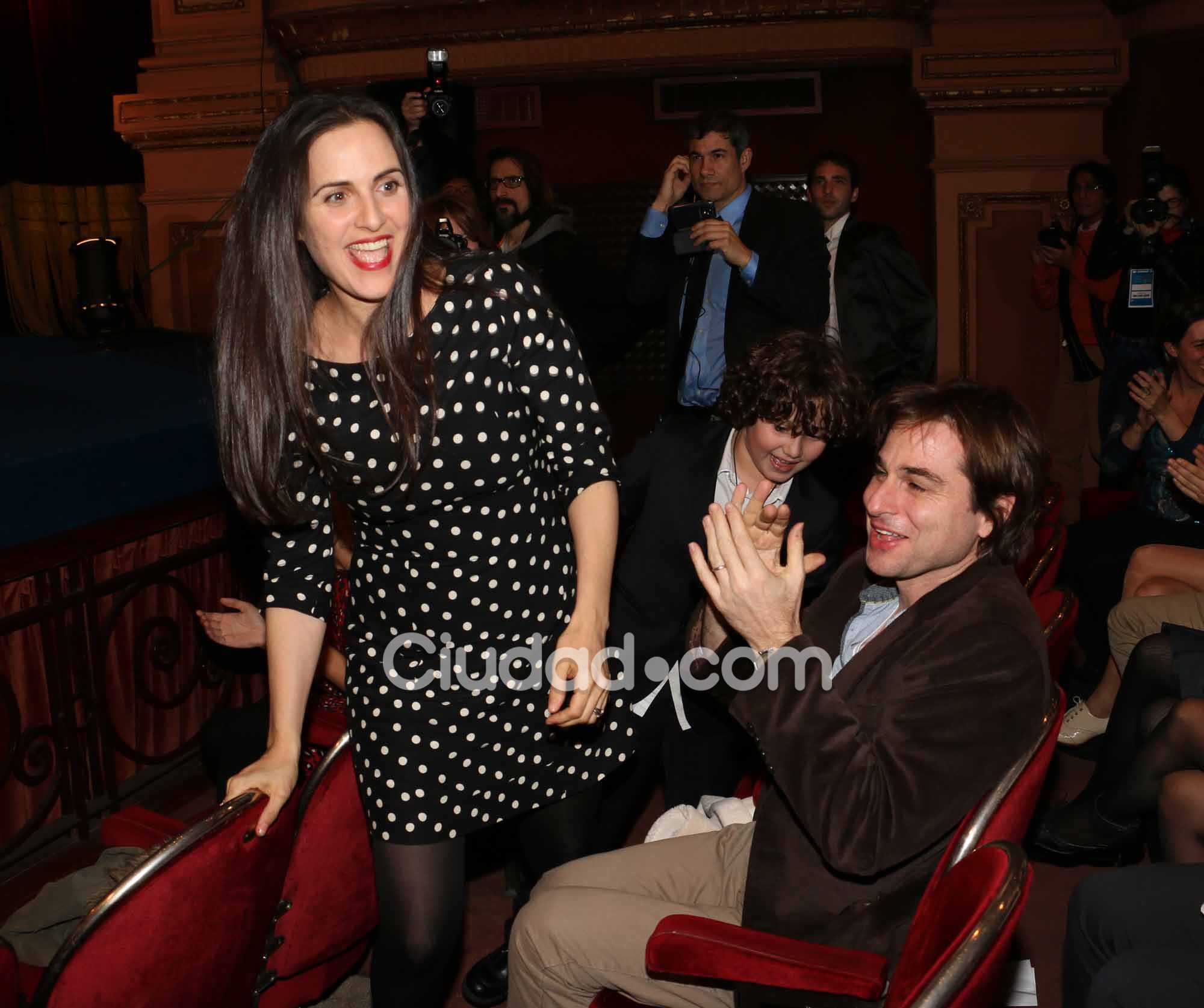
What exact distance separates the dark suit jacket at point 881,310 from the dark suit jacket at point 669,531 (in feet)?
6.46

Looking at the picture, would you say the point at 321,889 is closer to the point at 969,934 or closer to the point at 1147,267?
the point at 969,934

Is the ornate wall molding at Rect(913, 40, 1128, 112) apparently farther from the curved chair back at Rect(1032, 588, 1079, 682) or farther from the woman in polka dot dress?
the woman in polka dot dress

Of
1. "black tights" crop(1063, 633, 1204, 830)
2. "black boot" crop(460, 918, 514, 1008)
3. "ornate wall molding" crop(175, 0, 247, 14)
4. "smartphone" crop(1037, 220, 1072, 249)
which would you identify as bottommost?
"black boot" crop(460, 918, 514, 1008)

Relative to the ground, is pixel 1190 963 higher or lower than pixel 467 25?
lower

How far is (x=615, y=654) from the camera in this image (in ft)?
7.46

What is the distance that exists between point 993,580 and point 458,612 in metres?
0.69

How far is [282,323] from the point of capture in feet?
5.10

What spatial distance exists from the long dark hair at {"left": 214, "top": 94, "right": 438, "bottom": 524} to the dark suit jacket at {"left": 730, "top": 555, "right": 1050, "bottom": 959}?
587mm

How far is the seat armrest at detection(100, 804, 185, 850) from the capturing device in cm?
179

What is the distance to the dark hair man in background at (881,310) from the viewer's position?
13.8 feet

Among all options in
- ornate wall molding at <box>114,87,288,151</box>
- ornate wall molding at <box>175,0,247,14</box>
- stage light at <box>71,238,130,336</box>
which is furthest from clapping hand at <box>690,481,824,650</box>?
ornate wall molding at <box>175,0,247,14</box>

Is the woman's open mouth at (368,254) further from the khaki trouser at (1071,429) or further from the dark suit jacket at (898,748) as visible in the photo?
the khaki trouser at (1071,429)

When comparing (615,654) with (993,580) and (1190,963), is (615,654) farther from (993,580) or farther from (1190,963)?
(1190,963)

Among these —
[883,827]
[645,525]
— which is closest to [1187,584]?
[645,525]
